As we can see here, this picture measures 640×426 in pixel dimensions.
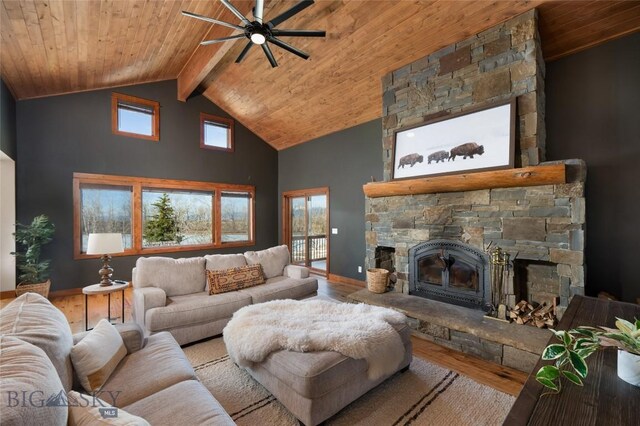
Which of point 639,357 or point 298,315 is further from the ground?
point 639,357

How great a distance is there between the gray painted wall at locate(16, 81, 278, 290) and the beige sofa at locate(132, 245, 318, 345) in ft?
9.26

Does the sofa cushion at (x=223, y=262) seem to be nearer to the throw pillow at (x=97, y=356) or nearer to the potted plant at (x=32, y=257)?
the throw pillow at (x=97, y=356)

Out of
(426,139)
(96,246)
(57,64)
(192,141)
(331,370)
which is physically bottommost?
(331,370)

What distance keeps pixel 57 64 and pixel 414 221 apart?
17.8ft

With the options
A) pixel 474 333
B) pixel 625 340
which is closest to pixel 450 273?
pixel 474 333

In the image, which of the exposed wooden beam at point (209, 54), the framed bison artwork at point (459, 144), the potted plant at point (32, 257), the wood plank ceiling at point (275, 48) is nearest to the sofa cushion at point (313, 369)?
the framed bison artwork at point (459, 144)

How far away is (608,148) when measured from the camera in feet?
9.84

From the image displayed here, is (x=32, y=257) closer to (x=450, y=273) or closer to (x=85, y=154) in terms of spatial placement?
(x=85, y=154)

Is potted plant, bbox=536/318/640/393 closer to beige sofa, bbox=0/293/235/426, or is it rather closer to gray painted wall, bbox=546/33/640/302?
beige sofa, bbox=0/293/235/426

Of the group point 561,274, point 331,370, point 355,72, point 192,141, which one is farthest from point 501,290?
point 192,141

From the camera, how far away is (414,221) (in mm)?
3801

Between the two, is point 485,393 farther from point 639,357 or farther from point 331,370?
point 639,357

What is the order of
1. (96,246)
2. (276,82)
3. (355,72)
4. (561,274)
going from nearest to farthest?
(561,274) < (96,246) < (355,72) < (276,82)

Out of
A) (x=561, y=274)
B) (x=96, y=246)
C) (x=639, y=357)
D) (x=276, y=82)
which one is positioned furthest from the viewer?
(x=276, y=82)
